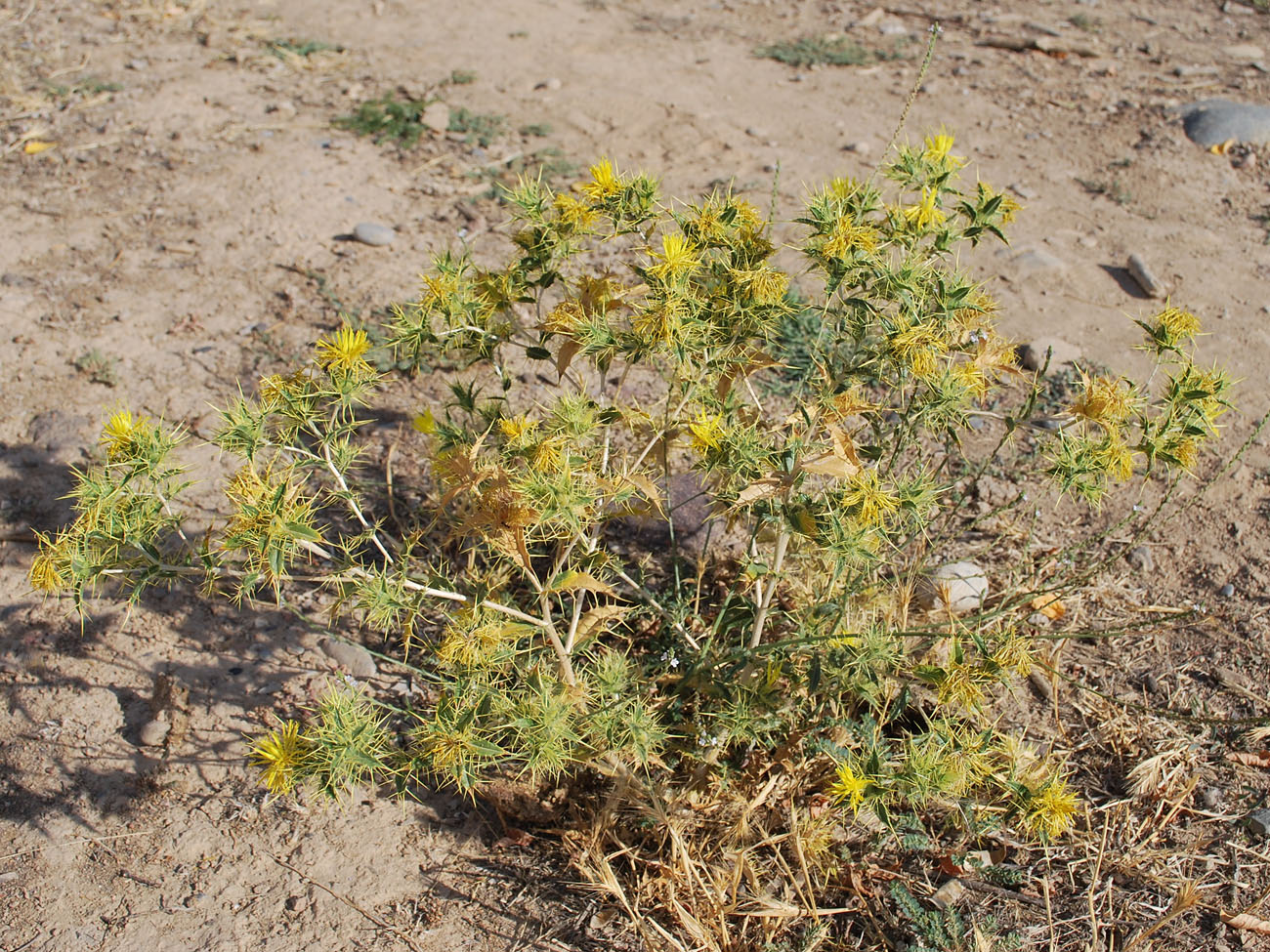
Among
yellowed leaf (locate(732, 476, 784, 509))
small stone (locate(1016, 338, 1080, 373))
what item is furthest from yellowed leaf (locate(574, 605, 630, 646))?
small stone (locate(1016, 338, 1080, 373))

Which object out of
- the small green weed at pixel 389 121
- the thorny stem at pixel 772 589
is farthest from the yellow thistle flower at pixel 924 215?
the small green weed at pixel 389 121

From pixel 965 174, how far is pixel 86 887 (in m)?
4.95

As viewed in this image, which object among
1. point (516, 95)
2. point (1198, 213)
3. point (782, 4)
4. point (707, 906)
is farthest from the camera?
point (782, 4)

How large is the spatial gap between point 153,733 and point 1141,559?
124 inches

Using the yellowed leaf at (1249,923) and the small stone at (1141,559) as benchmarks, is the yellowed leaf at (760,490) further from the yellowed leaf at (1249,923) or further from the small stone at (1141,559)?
the small stone at (1141,559)

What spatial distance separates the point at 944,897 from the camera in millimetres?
2338

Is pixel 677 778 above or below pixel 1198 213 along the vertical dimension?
below

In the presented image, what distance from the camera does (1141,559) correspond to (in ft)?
10.5

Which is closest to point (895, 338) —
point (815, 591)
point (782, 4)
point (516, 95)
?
point (815, 591)

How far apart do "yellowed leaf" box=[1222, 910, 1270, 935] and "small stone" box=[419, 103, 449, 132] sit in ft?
16.5

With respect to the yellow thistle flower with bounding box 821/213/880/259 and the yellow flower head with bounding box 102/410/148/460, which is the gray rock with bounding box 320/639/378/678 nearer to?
the yellow flower head with bounding box 102/410/148/460

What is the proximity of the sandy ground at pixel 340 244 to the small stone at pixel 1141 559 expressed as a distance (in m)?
0.05

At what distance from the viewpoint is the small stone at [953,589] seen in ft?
9.39

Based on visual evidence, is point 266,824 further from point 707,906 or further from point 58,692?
point 707,906
